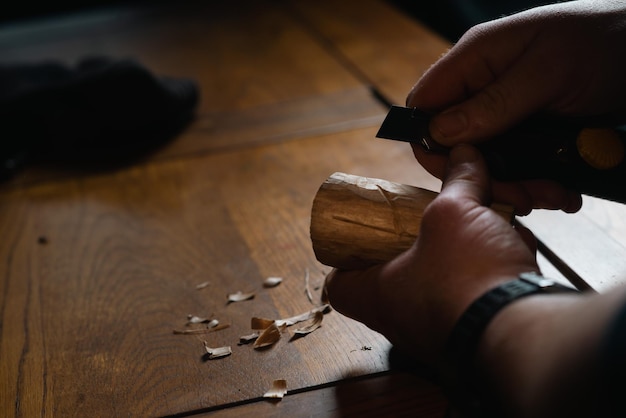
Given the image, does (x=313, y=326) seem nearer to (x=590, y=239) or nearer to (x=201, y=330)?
(x=201, y=330)

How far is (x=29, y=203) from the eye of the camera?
51.1 inches

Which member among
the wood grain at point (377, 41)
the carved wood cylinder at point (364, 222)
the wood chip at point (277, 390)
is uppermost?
the carved wood cylinder at point (364, 222)

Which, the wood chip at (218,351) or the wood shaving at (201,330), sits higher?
the wood chip at (218,351)

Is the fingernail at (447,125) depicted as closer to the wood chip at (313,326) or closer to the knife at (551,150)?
the knife at (551,150)

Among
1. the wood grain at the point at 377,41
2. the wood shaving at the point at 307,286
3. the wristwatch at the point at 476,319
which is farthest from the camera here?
the wood grain at the point at 377,41

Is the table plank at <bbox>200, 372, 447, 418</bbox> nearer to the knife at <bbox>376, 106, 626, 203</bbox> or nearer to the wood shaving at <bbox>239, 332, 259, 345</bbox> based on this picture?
the wood shaving at <bbox>239, 332, 259, 345</bbox>

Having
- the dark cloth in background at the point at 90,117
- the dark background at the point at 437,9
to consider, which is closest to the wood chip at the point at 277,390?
the dark cloth in background at the point at 90,117

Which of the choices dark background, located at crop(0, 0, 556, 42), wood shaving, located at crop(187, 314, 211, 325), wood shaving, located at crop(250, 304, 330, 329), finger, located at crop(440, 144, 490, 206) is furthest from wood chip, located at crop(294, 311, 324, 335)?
dark background, located at crop(0, 0, 556, 42)

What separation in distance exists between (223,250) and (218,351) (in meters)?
0.25

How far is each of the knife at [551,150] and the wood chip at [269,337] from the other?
10.5 inches

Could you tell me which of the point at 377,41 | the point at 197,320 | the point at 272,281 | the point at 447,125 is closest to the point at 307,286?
the point at 272,281

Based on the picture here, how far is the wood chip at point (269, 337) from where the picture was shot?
2.83 ft

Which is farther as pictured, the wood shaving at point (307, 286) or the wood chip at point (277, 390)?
the wood shaving at point (307, 286)

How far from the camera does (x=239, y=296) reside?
964 millimetres
